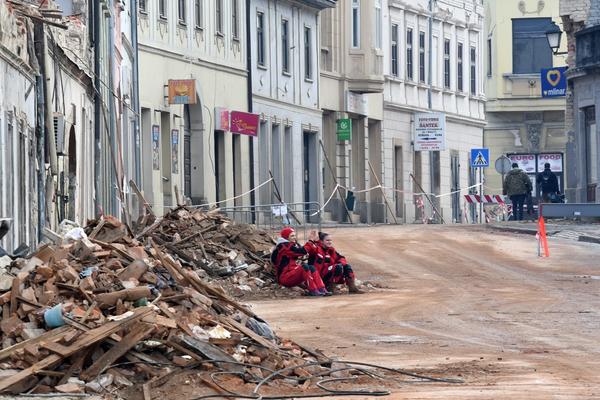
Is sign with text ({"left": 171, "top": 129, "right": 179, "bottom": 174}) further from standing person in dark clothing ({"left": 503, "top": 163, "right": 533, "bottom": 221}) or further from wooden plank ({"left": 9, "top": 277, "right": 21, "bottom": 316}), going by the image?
wooden plank ({"left": 9, "top": 277, "right": 21, "bottom": 316})

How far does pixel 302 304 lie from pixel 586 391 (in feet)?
41.1

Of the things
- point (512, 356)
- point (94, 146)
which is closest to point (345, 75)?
point (94, 146)

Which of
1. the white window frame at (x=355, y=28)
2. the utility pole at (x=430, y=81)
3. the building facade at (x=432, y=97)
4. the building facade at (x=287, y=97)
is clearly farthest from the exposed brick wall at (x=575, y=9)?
the utility pole at (x=430, y=81)

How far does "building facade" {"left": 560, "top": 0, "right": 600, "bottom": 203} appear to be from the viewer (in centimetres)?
5278

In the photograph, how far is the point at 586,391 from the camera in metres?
14.8

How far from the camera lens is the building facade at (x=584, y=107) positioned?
52781 millimetres

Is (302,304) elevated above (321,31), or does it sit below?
below

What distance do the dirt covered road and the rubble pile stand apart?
4.19ft

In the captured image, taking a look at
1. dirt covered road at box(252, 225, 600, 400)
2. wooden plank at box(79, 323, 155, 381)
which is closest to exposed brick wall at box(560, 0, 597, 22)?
dirt covered road at box(252, 225, 600, 400)

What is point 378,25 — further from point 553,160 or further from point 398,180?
point 553,160

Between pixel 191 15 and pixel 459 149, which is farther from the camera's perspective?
pixel 459 149

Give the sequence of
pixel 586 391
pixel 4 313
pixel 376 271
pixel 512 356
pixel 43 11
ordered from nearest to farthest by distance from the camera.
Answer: pixel 586 391
pixel 4 313
pixel 512 356
pixel 43 11
pixel 376 271

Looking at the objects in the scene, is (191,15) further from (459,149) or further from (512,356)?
(512,356)

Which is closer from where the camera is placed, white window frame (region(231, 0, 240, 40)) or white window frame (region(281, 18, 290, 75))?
white window frame (region(231, 0, 240, 40))
